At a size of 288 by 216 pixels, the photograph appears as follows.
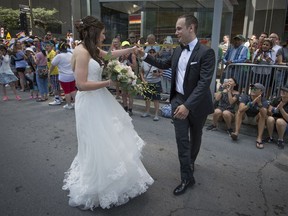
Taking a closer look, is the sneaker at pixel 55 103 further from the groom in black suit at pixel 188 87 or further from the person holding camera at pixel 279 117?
the person holding camera at pixel 279 117

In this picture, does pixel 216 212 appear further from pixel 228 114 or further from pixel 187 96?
pixel 228 114

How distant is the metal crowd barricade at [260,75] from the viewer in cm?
522

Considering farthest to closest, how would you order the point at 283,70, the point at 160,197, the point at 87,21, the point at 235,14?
the point at 235,14
the point at 283,70
the point at 160,197
the point at 87,21

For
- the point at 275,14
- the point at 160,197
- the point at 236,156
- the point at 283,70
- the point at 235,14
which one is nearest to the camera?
the point at 160,197

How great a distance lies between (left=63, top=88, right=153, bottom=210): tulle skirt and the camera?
8.96 ft

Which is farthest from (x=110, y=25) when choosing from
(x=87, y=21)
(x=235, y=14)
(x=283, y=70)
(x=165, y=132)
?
(x=235, y=14)

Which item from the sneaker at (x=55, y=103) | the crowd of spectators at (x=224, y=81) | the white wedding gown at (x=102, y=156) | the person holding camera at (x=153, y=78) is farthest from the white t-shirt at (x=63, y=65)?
the white wedding gown at (x=102, y=156)

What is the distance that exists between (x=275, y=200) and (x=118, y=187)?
198cm

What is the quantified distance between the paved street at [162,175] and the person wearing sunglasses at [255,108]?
0.72 feet

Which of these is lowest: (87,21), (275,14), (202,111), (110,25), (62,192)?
(62,192)

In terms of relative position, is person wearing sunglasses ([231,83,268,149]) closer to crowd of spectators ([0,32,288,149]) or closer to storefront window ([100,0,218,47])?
crowd of spectators ([0,32,288,149])

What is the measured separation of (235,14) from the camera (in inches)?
593

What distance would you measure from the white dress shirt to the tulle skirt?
2.81ft

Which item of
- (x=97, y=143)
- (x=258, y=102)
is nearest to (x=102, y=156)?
(x=97, y=143)
